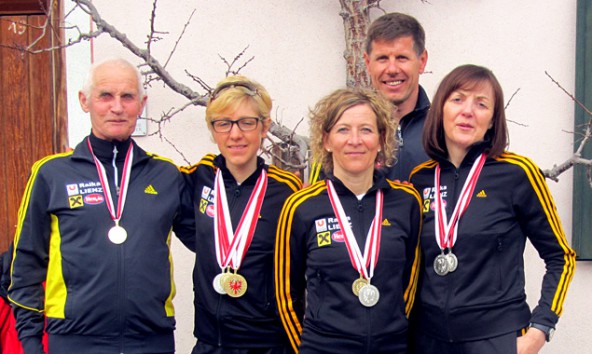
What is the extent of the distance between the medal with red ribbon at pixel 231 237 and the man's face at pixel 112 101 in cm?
48

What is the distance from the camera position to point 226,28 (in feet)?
14.6

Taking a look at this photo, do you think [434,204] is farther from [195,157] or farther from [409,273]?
[195,157]

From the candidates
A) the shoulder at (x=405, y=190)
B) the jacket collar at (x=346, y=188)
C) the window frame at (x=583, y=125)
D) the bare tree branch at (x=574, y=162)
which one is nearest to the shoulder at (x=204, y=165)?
the jacket collar at (x=346, y=188)

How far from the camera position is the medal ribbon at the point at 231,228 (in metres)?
2.78

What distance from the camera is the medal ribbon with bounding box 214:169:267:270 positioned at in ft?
9.11

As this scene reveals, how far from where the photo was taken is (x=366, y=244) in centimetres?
259

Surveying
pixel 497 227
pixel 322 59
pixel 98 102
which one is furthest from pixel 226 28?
pixel 497 227

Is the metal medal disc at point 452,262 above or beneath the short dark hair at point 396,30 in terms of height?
beneath

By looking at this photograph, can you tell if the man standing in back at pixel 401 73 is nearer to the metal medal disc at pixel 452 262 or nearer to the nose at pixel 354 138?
the nose at pixel 354 138

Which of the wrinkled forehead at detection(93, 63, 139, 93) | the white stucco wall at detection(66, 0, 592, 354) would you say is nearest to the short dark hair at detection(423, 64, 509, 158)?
the wrinkled forehead at detection(93, 63, 139, 93)

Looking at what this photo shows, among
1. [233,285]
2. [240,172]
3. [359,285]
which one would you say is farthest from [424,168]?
[233,285]

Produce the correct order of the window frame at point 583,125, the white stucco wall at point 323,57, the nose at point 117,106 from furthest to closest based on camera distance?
1. the white stucco wall at point 323,57
2. the window frame at point 583,125
3. the nose at point 117,106

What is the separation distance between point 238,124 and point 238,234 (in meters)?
0.47

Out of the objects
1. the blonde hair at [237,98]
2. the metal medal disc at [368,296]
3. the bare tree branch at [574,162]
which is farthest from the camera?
the bare tree branch at [574,162]
